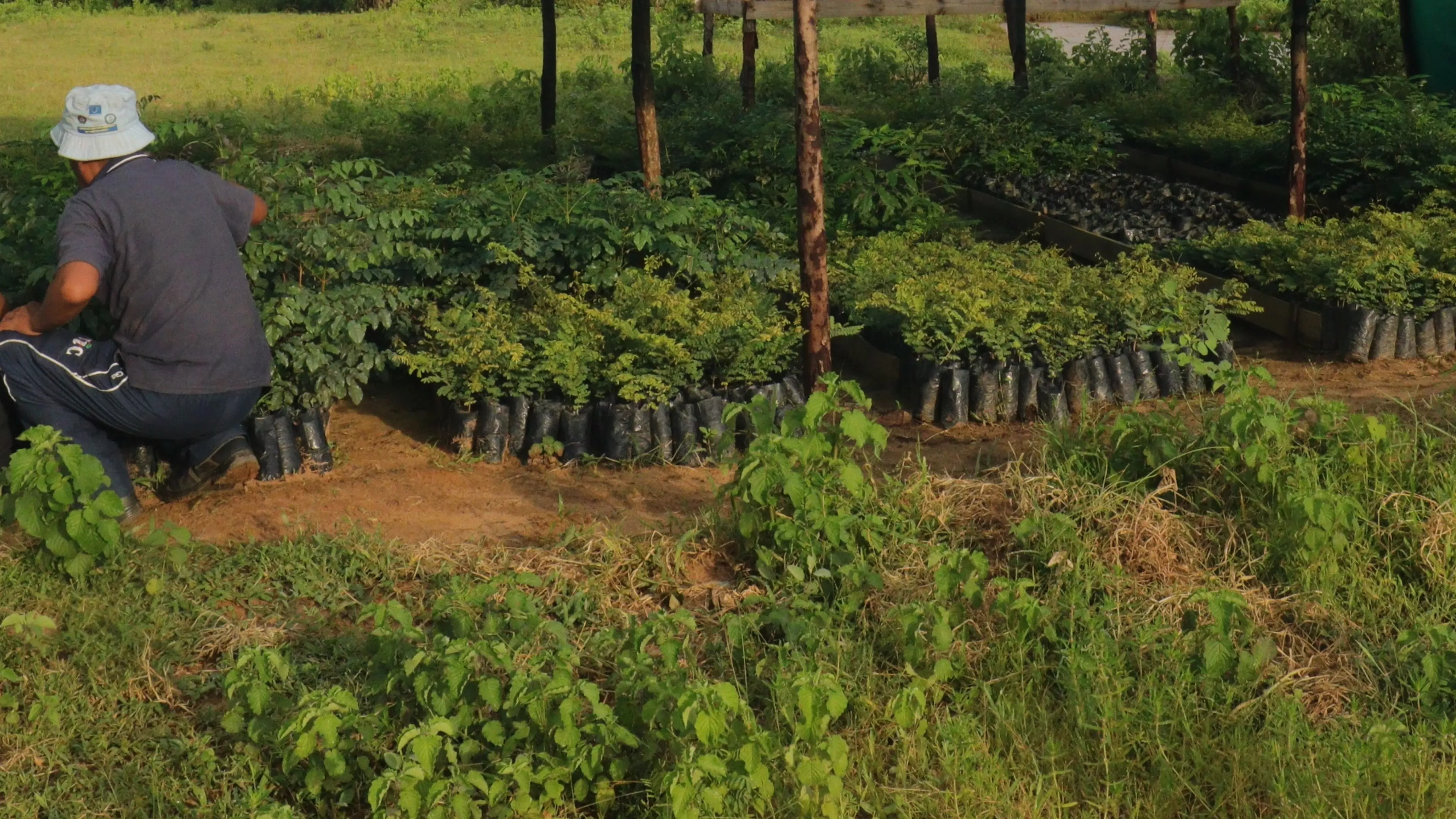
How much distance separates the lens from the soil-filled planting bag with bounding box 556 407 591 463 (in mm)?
6082

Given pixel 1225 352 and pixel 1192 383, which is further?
pixel 1225 352

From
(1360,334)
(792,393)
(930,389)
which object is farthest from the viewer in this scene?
(1360,334)

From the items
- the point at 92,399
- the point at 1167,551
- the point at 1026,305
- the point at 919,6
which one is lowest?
the point at 1167,551

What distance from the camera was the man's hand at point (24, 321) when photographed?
5.25 m

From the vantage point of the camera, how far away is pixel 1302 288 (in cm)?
744

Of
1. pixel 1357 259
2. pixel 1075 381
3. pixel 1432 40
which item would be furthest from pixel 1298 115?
pixel 1432 40

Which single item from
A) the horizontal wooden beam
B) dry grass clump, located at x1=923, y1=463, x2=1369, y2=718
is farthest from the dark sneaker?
the horizontal wooden beam

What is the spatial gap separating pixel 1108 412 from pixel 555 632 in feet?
11.0

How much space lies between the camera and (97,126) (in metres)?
5.13

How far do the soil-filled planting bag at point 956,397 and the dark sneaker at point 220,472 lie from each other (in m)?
3.00

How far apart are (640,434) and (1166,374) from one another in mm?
2542

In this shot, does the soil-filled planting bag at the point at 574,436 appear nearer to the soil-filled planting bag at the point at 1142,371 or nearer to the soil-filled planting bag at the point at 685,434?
the soil-filled planting bag at the point at 685,434

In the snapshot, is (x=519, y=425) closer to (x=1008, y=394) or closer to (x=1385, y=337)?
(x=1008, y=394)

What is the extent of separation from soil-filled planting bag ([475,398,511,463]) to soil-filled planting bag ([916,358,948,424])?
1.88 meters
